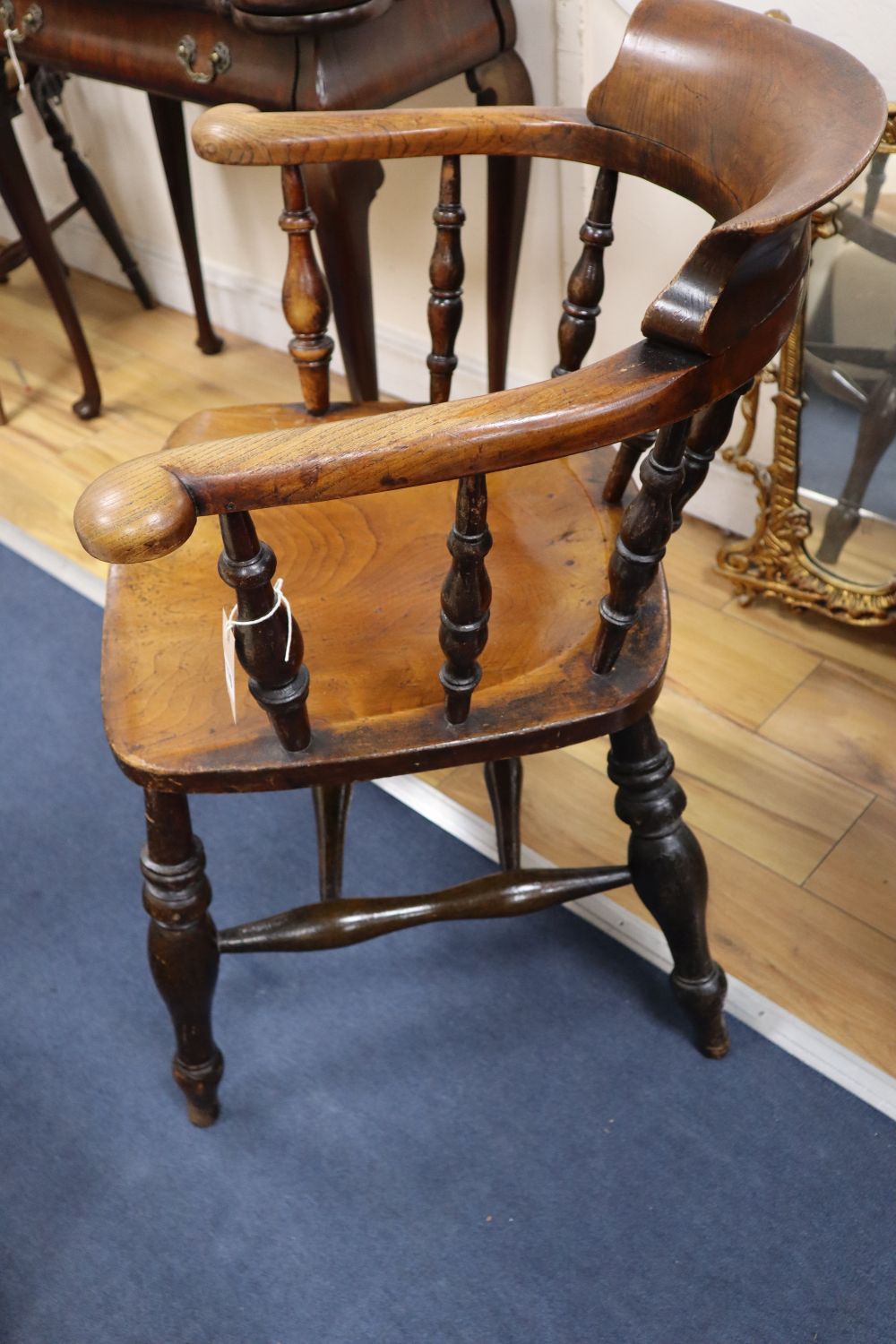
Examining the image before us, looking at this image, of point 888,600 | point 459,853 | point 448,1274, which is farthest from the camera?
point 888,600

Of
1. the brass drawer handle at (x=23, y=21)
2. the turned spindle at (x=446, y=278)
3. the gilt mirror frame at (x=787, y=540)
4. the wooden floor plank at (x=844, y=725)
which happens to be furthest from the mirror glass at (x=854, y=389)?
the brass drawer handle at (x=23, y=21)

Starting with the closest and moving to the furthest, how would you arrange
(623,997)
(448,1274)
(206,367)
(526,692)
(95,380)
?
(526,692) → (448,1274) → (623,997) → (95,380) → (206,367)

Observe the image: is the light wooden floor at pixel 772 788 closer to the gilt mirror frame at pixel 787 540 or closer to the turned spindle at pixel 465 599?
the gilt mirror frame at pixel 787 540

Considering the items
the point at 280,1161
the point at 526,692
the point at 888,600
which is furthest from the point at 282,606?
the point at 888,600

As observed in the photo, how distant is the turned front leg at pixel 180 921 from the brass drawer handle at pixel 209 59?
895mm

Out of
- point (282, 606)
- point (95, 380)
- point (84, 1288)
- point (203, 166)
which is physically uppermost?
point (282, 606)

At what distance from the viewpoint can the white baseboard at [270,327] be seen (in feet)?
5.85

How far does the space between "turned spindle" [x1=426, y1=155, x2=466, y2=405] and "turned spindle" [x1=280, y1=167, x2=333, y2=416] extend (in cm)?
10

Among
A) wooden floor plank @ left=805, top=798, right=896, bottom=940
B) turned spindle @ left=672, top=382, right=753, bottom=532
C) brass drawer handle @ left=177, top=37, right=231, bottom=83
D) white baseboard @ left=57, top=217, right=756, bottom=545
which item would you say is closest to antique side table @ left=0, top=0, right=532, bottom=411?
brass drawer handle @ left=177, top=37, right=231, bottom=83

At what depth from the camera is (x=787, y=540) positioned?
1.59 m

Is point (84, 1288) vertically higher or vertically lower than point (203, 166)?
lower

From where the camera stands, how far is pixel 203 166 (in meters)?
2.19

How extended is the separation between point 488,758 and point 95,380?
5.12ft

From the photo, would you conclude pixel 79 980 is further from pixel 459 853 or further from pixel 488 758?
pixel 488 758
